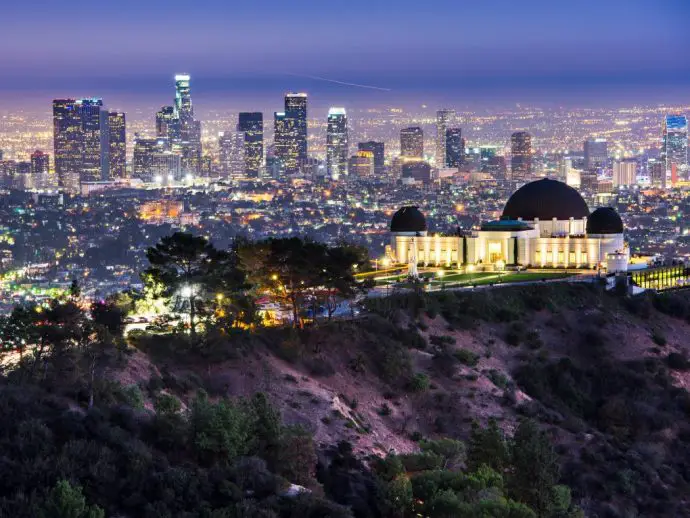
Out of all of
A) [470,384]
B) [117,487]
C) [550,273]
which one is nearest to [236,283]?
[470,384]

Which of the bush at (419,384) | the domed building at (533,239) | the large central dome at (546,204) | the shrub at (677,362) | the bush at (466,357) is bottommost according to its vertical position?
the shrub at (677,362)

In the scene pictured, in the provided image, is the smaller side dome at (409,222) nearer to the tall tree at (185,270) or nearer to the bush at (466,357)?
the bush at (466,357)

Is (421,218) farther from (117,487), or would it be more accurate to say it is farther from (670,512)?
(117,487)

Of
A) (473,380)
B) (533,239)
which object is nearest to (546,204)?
(533,239)

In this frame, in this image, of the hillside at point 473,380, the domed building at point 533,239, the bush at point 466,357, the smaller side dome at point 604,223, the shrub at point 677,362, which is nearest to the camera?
the hillside at point 473,380

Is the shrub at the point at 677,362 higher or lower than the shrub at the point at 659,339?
lower

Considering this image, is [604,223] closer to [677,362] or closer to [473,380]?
[677,362]

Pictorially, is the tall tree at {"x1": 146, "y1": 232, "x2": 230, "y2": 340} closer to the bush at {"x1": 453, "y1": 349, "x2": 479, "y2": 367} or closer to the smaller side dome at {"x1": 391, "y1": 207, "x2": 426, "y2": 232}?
the bush at {"x1": 453, "y1": 349, "x2": 479, "y2": 367}

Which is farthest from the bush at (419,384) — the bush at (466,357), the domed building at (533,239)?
the domed building at (533,239)

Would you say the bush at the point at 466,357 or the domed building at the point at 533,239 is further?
the domed building at the point at 533,239
